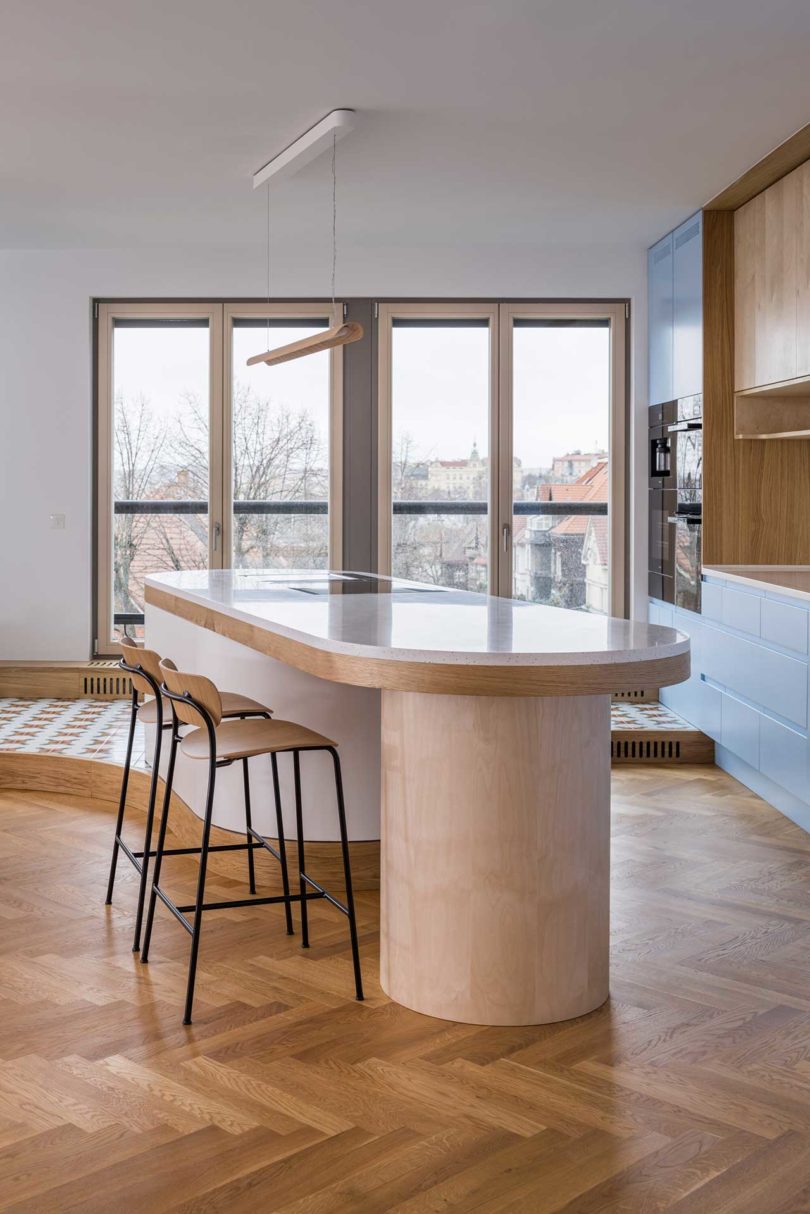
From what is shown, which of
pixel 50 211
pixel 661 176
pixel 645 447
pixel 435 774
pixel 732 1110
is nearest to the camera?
pixel 732 1110

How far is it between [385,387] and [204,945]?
4.53m

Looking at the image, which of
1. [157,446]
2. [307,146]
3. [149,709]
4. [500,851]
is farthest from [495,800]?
[157,446]

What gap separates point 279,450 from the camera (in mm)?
7395

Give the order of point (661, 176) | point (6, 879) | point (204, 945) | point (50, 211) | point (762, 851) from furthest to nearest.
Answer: point (50, 211) → point (661, 176) → point (762, 851) → point (6, 879) → point (204, 945)

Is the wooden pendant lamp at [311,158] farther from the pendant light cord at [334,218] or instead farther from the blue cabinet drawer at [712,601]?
the blue cabinet drawer at [712,601]

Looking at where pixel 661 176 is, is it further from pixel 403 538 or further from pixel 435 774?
pixel 435 774

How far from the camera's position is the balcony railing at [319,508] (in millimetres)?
7371

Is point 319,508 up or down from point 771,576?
up

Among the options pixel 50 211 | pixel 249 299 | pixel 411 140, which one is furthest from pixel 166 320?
pixel 411 140

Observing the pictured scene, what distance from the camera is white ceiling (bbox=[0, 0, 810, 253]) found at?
3.73 meters

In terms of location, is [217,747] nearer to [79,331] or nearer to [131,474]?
[131,474]

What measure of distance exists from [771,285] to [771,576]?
1.36m

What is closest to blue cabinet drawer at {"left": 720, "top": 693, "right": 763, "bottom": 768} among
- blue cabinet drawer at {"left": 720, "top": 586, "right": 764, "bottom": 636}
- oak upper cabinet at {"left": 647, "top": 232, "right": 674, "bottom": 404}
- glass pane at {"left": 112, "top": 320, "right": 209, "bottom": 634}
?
blue cabinet drawer at {"left": 720, "top": 586, "right": 764, "bottom": 636}

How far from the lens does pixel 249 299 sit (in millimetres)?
7270
